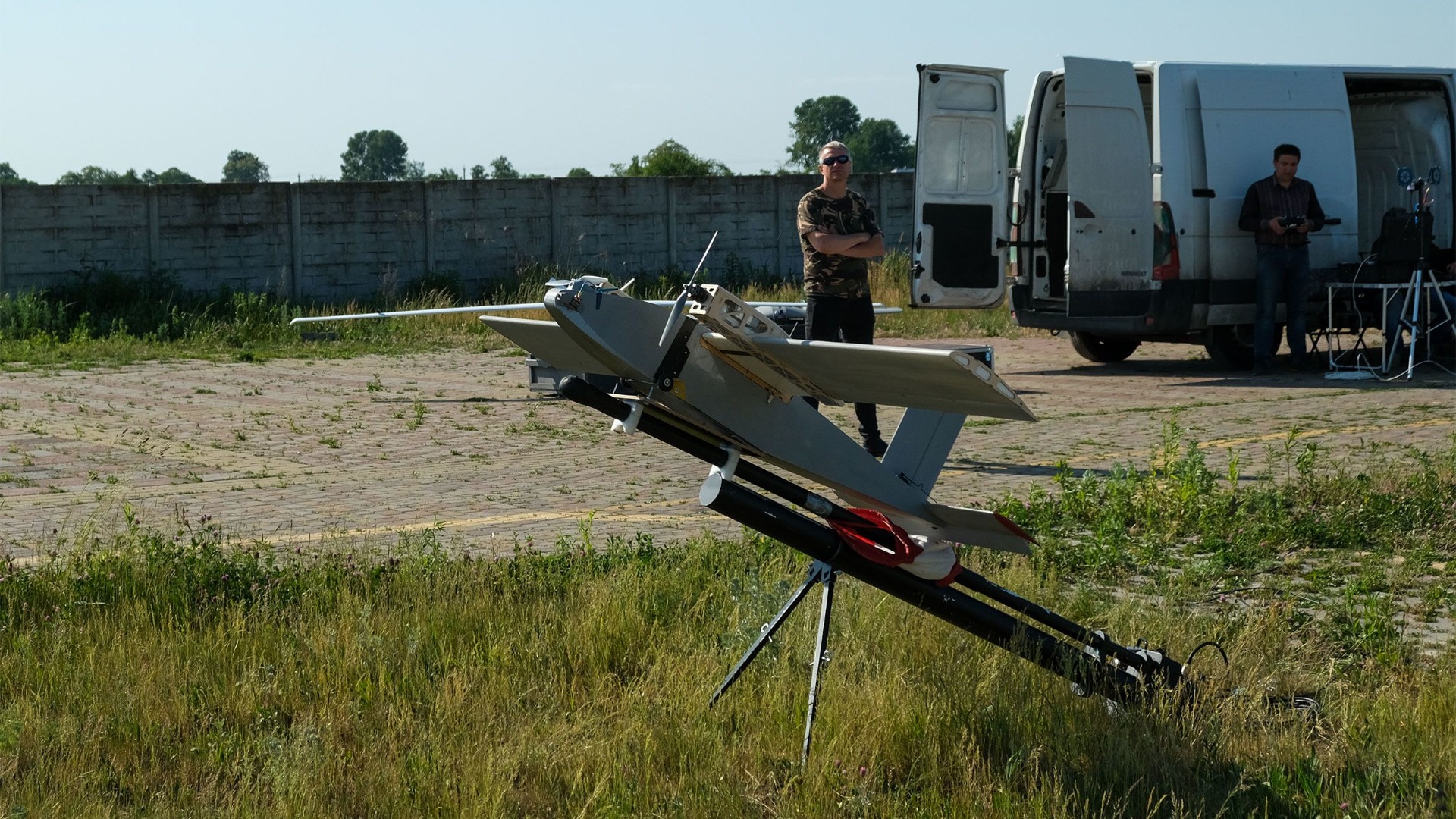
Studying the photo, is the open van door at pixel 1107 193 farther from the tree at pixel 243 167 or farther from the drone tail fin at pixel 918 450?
the tree at pixel 243 167

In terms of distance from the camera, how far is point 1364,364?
14.7 metres

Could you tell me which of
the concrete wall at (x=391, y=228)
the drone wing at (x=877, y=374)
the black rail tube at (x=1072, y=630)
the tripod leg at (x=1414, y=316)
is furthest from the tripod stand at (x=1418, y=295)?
the drone wing at (x=877, y=374)

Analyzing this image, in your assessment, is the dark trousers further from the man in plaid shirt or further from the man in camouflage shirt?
the man in plaid shirt

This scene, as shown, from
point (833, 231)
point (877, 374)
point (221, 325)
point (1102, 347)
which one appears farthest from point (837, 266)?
point (221, 325)

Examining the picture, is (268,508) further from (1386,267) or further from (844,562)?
(1386,267)

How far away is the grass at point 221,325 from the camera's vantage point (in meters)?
18.8

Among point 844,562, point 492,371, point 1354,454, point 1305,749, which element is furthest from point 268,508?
point 492,371

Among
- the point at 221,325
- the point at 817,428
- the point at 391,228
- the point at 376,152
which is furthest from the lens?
the point at 376,152

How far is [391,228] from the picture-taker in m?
25.3

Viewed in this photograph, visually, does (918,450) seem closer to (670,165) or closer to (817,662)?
(817,662)

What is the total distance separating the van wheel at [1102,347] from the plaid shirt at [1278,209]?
9.17 feet

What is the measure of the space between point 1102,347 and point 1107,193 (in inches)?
124

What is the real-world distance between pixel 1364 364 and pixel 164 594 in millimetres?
12100

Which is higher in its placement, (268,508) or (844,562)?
(844,562)
